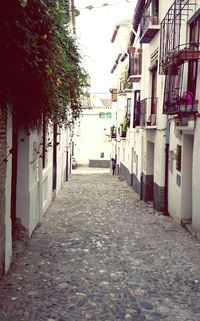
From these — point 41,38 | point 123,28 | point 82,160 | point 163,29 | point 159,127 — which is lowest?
point 82,160

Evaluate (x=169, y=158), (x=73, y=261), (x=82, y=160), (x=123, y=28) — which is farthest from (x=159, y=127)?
(x=82, y=160)

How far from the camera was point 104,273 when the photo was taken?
658cm

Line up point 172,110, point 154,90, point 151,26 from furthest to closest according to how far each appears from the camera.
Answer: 1. point 154,90
2. point 151,26
3. point 172,110

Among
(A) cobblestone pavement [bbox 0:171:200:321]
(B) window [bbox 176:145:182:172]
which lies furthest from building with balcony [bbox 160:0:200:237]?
(A) cobblestone pavement [bbox 0:171:200:321]

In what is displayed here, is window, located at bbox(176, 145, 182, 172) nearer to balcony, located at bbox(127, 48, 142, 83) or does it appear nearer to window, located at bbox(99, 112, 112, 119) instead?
balcony, located at bbox(127, 48, 142, 83)

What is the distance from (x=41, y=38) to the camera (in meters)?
5.49

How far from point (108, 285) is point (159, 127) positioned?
Answer: 8314 mm

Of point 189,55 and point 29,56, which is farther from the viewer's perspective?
point 189,55

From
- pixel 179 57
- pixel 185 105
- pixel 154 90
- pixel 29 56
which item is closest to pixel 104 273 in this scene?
pixel 29 56

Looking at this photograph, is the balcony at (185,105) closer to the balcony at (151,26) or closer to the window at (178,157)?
the window at (178,157)

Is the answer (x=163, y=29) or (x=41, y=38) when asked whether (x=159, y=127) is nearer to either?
(x=163, y=29)

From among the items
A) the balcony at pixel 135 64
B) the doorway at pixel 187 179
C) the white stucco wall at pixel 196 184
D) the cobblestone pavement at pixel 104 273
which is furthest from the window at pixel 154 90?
the white stucco wall at pixel 196 184

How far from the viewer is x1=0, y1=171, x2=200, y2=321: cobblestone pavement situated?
5.07m

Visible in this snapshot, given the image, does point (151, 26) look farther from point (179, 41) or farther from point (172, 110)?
point (172, 110)
